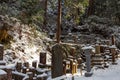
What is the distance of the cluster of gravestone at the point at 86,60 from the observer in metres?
12.3

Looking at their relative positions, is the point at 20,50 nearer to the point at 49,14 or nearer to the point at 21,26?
the point at 21,26

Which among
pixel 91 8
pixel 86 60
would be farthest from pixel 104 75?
pixel 91 8

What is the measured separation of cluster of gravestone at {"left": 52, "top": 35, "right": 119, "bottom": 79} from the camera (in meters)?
12.3

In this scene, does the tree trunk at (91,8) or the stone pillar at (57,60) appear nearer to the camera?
the stone pillar at (57,60)

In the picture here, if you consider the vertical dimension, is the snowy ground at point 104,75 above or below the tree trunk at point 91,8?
below

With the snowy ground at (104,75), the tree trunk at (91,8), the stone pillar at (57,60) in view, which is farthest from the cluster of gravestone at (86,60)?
the tree trunk at (91,8)

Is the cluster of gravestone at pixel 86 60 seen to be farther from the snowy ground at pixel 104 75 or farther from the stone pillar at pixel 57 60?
the snowy ground at pixel 104 75

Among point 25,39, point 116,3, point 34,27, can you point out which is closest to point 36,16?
point 34,27

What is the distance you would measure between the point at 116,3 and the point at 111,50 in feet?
36.7

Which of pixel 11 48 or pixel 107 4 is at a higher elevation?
pixel 107 4

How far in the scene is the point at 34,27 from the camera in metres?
21.4

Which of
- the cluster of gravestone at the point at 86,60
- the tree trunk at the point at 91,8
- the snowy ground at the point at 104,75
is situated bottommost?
the snowy ground at the point at 104,75

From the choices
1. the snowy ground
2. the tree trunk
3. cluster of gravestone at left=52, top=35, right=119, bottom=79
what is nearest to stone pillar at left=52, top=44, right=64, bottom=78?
cluster of gravestone at left=52, top=35, right=119, bottom=79

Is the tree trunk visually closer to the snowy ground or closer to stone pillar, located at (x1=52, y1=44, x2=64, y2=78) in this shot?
the snowy ground
